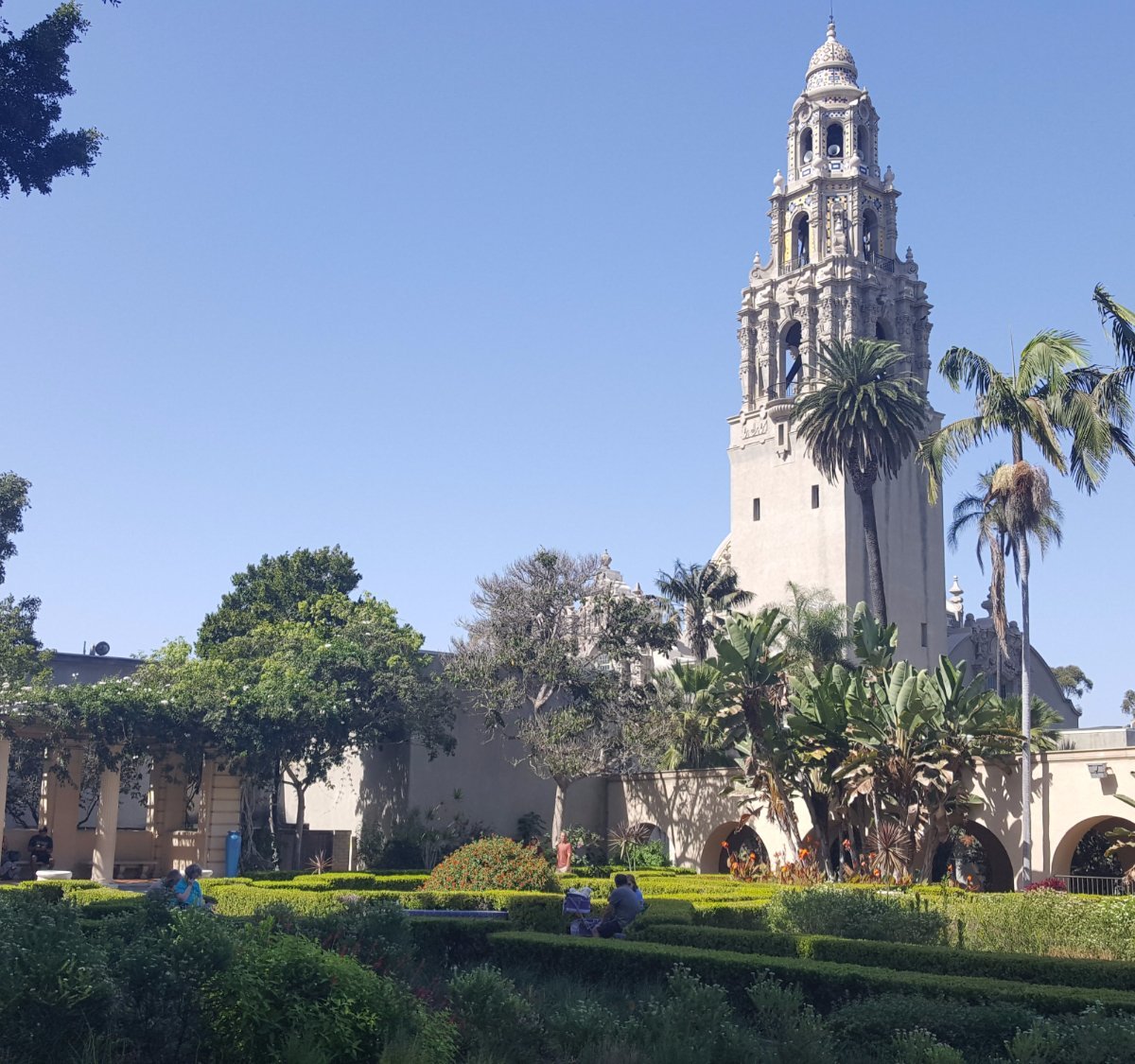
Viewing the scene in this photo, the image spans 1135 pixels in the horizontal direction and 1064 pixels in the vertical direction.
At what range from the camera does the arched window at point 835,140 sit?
61344mm

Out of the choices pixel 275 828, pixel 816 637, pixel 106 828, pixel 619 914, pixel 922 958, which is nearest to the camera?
pixel 922 958

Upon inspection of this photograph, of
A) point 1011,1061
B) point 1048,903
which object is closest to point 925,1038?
point 1011,1061

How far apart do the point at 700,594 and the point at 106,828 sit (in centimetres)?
2379

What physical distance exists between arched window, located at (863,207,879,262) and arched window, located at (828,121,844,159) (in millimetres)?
3453

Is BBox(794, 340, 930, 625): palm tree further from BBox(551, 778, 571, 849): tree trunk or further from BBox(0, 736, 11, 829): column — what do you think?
BBox(0, 736, 11, 829): column

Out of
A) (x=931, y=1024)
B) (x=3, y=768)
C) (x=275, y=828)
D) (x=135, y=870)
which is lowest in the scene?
(x=135, y=870)

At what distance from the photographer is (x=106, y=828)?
33375 mm

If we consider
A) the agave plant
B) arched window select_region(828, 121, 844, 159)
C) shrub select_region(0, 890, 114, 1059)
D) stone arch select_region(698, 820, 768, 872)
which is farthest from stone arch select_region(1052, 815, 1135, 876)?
arched window select_region(828, 121, 844, 159)

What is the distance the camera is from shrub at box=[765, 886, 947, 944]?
57.1 ft

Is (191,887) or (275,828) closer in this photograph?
(191,887)

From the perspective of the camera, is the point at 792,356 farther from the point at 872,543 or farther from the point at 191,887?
the point at 191,887

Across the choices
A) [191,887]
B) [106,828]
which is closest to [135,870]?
[106,828]

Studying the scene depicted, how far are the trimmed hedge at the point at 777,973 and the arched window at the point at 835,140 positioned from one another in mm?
51974

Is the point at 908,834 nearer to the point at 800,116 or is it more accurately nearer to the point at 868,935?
the point at 868,935
